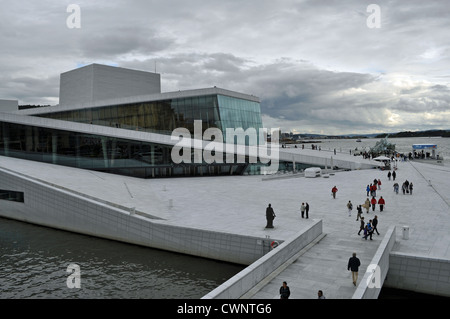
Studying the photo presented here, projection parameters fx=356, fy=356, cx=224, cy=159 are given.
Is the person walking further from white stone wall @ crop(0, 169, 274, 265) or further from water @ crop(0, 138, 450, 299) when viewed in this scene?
water @ crop(0, 138, 450, 299)

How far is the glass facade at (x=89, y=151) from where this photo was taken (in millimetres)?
30594

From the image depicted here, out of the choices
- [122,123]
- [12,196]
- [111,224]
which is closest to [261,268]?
[111,224]

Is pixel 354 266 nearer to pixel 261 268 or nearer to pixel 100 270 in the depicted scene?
pixel 261 268

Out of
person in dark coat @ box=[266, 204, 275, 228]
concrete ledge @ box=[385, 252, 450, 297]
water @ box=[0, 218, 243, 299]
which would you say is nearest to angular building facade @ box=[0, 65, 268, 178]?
water @ box=[0, 218, 243, 299]

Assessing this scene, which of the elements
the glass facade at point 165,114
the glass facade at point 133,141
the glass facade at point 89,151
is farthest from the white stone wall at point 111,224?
the glass facade at point 165,114

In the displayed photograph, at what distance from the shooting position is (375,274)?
10.3 meters

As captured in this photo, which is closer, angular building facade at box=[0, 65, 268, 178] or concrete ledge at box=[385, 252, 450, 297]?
concrete ledge at box=[385, 252, 450, 297]

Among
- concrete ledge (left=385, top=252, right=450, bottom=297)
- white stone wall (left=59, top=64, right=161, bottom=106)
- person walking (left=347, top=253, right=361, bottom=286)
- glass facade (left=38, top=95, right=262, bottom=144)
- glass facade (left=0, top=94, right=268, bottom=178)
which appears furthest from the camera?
white stone wall (left=59, top=64, right=161, bottom=106)

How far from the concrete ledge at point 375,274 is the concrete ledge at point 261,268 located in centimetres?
279

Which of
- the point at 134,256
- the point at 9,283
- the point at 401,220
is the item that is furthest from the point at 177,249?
the point at 401,220

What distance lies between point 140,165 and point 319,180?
16757 mm

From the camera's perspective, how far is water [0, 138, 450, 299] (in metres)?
12.5

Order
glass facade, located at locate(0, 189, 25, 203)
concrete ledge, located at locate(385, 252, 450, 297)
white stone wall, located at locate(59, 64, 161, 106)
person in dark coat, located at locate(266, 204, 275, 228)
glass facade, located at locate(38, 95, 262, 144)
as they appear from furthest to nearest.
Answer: white stone wall, located at locate(59, 64, 161, 106), glass facade, located at locate(38, 95, 262, 144), glass facade, located at locate(0, 189, 25, 203), person in dark coat, located at locate(266, 204, 275, 228), concrete ledge, located at locate(385, 252, 450, 297)
